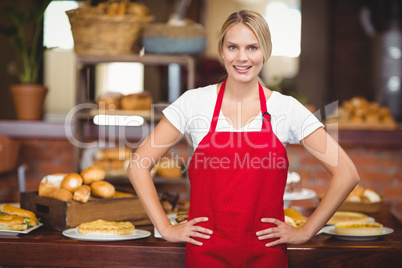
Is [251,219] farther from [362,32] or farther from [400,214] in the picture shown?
[362,32]

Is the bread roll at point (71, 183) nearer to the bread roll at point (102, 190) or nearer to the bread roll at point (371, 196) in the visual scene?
the bread roll at point (102, 190)

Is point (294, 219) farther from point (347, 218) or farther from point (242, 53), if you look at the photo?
point (242, 53)

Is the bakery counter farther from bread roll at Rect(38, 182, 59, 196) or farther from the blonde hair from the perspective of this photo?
the blonde hair

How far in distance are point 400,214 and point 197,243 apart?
9.36 ft

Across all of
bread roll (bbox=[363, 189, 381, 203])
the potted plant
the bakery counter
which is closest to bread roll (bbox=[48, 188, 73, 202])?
the bakery counter

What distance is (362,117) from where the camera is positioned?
4.25 meters

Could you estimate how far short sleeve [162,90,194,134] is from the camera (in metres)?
1.82

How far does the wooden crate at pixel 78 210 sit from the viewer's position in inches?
82.0

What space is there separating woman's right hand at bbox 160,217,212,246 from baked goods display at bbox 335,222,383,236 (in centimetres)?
55

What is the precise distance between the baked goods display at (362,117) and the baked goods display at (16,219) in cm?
251

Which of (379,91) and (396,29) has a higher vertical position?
(396,29)

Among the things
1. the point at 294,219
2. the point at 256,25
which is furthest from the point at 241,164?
the point at 294,219

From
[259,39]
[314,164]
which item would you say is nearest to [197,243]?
[259,39]

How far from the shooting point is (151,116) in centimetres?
372
